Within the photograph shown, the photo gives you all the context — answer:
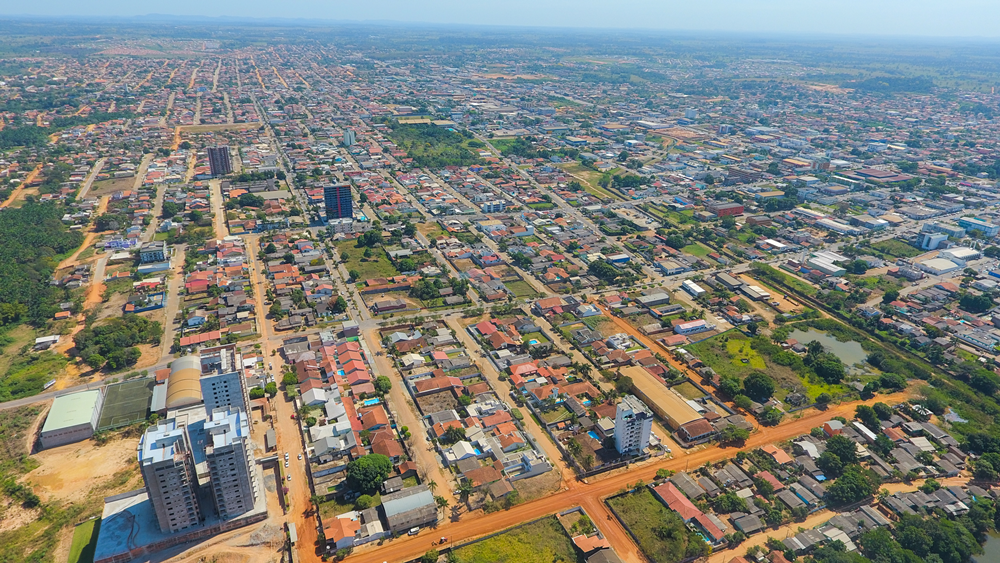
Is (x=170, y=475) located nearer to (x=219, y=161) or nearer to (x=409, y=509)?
(x=409, y=509)

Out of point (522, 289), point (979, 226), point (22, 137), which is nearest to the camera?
point (522, 289)

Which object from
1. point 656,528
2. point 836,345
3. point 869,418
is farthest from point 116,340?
point 836,345

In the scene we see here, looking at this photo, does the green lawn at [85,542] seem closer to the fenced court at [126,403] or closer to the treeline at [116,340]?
the fenced court at [126,403]

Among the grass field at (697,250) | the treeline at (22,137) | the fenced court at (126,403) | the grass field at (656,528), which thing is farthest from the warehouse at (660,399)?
the treeline at (22,137)

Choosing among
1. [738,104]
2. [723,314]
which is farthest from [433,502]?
[738,104]

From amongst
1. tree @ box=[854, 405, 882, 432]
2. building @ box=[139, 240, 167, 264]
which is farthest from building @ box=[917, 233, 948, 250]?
building @ box=[139, 240, 167, 264]

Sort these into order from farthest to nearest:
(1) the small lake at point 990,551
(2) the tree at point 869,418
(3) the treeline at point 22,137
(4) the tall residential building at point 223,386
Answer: (3) the treeline at point 22,137 < (2) the tree at point 869,418 < (4) the tall residential building at point 223,386 < (1) the small lake at point 990,551
